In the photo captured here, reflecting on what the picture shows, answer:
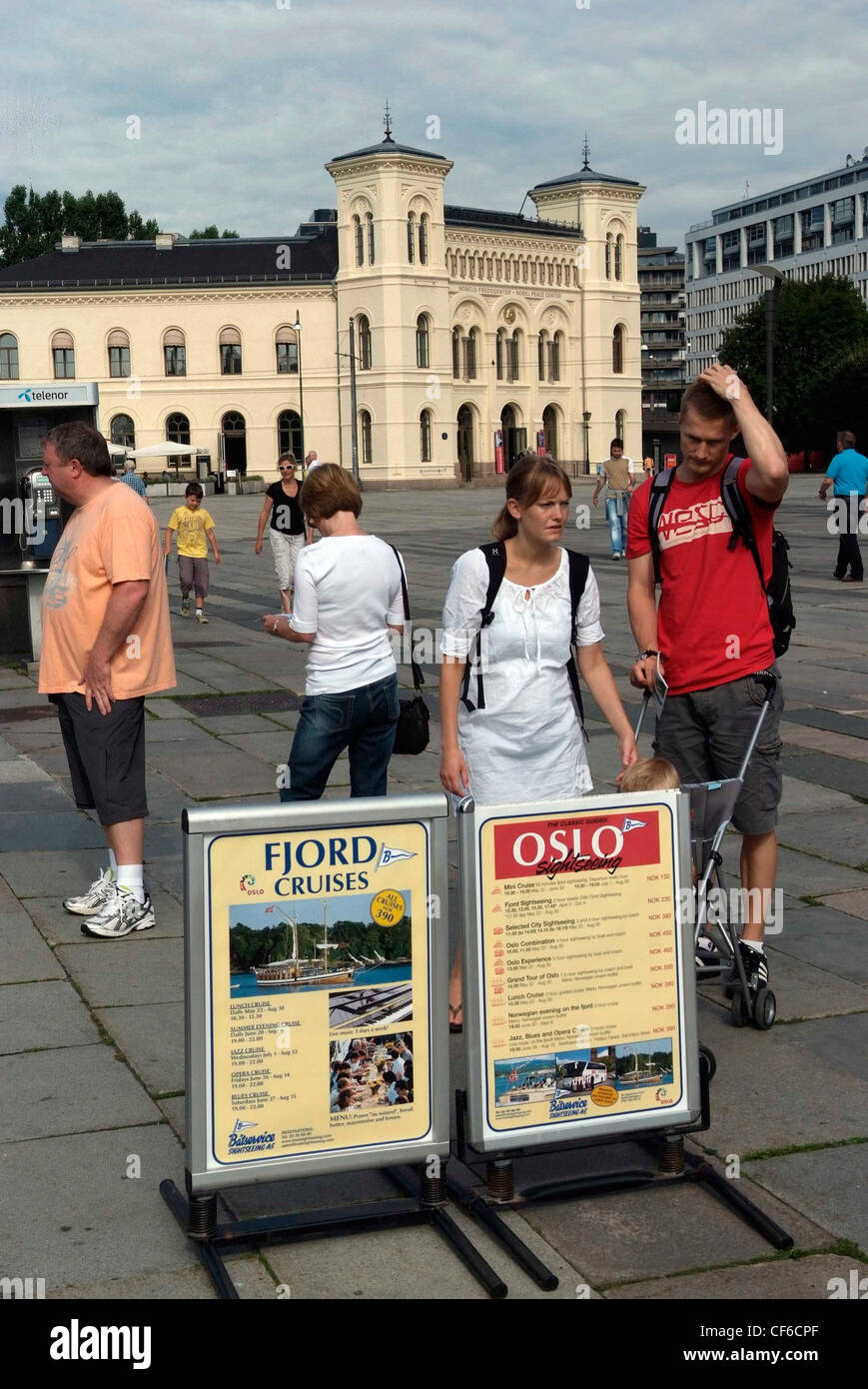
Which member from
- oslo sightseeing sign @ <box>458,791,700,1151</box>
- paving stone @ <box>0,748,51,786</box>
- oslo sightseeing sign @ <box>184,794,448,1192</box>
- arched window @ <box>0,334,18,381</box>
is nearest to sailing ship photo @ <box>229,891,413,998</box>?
oslo sightseeing sign @ <box>184,794,448,1192</box>

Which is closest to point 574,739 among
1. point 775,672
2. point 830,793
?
point 775,672

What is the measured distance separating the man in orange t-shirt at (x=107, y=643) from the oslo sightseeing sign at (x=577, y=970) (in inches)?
A: 105

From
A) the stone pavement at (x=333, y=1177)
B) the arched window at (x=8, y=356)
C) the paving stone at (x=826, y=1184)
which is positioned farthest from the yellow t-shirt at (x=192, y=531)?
the arched window at (x=8, y=356)

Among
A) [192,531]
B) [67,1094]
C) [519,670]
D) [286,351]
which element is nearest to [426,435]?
[286,351]

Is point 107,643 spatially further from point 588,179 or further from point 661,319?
point 661,319

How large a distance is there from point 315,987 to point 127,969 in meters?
2.35

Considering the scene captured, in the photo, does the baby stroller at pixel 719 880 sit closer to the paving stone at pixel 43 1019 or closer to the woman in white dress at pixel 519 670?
the woman in white dress at pixel 519 670

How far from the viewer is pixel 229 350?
91500mm

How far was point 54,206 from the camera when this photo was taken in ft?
342

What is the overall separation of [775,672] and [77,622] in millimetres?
2609

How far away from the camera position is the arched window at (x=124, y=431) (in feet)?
295

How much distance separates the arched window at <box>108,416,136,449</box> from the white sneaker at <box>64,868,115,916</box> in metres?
86.2
